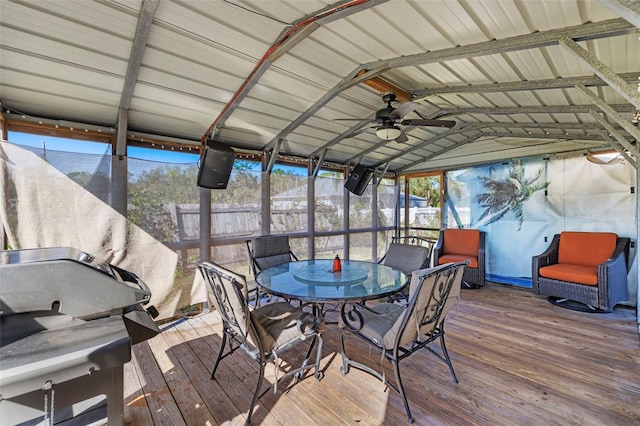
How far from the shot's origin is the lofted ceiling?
181cm

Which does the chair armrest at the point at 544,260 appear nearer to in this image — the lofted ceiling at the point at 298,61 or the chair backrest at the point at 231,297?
the lofted ceiling at the point at 298,61

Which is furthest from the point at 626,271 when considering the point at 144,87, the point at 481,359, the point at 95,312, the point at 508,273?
the point at 144,87

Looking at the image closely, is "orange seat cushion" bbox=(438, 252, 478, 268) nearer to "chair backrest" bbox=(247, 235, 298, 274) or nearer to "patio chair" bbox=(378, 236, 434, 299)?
"patio chair" bbox=(378, 236, 434, 299)

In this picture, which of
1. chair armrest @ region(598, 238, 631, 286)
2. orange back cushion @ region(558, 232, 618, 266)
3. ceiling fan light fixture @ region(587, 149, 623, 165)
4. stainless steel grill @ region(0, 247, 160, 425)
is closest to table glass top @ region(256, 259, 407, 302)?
stainless steel grill @ region(0, 247, 160, 425)

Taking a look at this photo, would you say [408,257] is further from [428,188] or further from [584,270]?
[428,188]

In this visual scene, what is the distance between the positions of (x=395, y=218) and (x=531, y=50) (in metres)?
4.71

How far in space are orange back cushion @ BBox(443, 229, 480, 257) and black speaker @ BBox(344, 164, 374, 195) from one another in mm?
1998

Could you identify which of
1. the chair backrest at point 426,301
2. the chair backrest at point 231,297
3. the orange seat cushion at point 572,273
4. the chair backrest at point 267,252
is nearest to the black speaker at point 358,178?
the chair backrest at point 267,252

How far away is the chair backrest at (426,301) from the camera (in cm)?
177

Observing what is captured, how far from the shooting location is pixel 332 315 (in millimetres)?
3598

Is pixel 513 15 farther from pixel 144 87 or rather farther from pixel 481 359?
pixel 144 87

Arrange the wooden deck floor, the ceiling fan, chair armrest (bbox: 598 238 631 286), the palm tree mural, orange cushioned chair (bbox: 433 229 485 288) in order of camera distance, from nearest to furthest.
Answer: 1. the wooden deck floor
2. the ceiling fan
3. chair armrest (bbox: 598 238 631 286)
4. orange cushioned chair (bbox: 433 229 485 288)
5. the palm tree mural

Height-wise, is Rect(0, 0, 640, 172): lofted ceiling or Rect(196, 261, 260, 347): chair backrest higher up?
Rect(0, 0, 640, 172): lofted ceiling

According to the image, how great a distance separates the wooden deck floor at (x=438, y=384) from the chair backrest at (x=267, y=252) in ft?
3.05
